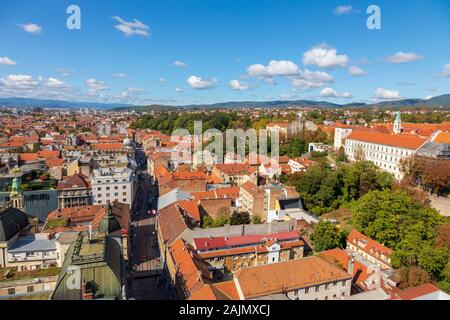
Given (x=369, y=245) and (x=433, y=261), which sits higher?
(x=433, y=261)

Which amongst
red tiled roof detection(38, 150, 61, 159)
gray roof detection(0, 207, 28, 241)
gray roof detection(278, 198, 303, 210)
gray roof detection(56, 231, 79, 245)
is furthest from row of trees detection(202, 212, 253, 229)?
red tiled roof detection(38, 150, 61, 159)

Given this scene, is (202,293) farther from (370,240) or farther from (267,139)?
(267,139)

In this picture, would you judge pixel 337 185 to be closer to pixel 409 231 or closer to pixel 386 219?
pixel 386 219

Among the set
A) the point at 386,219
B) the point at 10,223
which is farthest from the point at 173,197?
the point at 386,219

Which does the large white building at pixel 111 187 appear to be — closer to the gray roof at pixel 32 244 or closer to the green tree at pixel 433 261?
the gray roof at pixel 32 244

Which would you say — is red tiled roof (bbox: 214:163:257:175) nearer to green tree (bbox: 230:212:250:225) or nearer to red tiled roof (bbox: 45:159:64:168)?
green tree (bbox: 230:212:250:225)
